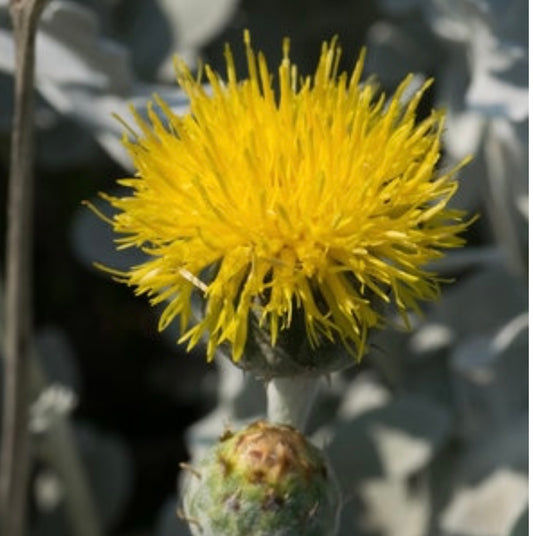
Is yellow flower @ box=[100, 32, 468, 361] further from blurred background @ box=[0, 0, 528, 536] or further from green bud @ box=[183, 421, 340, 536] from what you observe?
blurred background @ box=[0, 0, 528, 536]

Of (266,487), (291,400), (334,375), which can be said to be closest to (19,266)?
(291,400)

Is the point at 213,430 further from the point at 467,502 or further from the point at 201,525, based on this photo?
the point at 201,525

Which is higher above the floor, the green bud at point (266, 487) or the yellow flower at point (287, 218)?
the yellow flower at point (287, 218)

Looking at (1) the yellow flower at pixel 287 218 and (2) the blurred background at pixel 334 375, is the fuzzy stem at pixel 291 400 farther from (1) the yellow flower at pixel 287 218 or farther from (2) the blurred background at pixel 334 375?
(2) the blurred background at pixel 334 375

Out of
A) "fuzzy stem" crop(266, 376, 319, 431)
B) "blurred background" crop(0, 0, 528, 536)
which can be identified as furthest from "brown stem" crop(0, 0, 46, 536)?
"fuzzy stem" crop(266, 376, 319, 431)

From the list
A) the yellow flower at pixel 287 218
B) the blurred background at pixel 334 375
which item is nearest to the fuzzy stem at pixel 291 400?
the yellow flower at pixel 287 218

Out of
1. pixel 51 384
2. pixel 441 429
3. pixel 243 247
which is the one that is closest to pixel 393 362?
pixel 441 429
